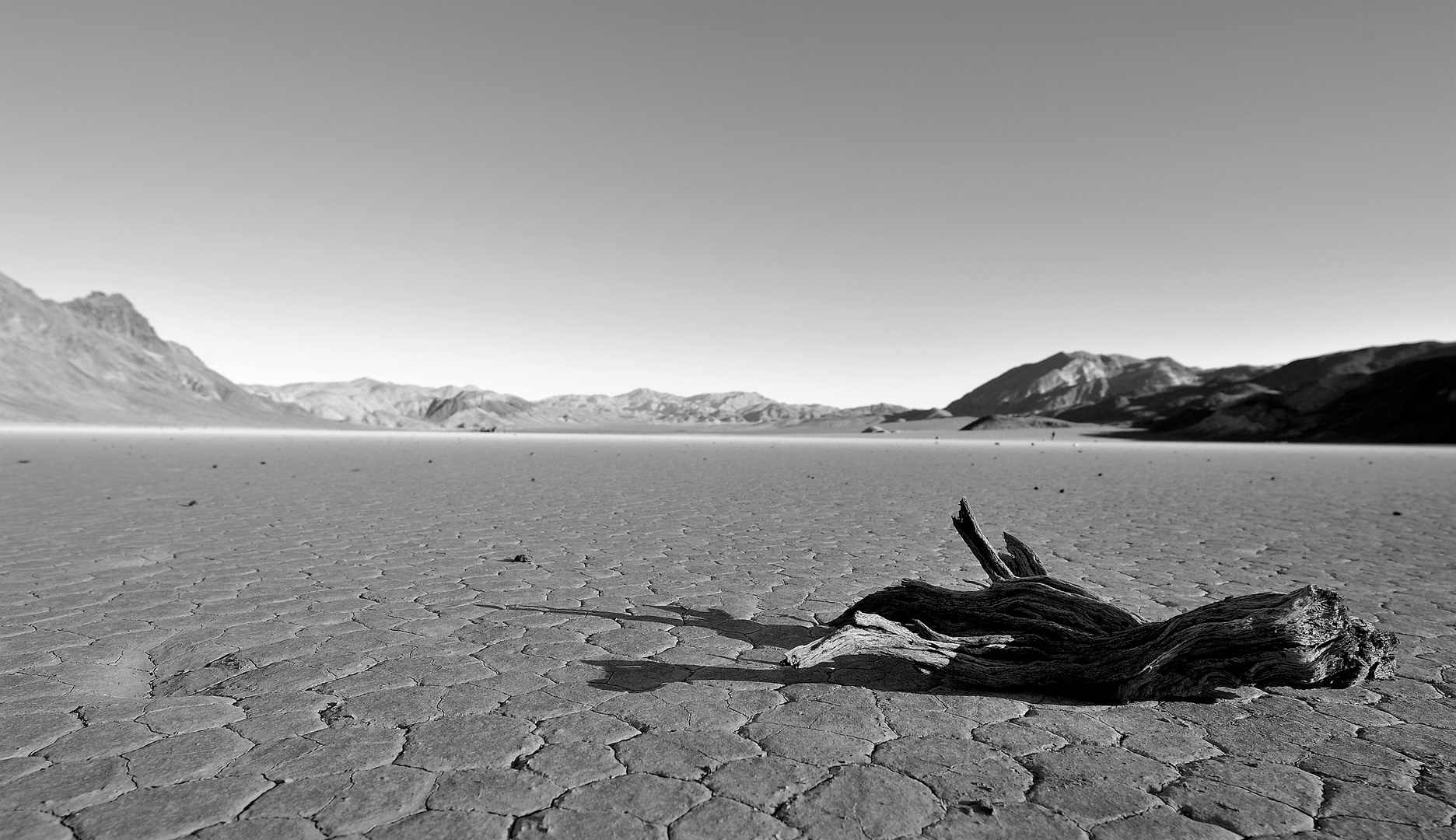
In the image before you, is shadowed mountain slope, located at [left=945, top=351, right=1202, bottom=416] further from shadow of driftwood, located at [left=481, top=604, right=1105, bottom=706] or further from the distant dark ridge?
shadow of driftwood, located at [left=481, top=604, right=1105, bottom=706]

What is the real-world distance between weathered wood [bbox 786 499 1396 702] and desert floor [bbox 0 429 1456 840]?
152 mm

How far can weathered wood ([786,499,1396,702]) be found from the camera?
380 centimetres

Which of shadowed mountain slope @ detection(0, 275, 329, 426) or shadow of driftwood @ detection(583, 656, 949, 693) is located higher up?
shadowed mountain slope @ detection(0, 275, 329, 426)

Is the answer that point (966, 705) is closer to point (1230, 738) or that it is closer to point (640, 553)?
point (1230, 738)

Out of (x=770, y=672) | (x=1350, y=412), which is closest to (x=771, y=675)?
(x=770, y=672)

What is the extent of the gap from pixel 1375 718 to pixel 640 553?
21.0 feet

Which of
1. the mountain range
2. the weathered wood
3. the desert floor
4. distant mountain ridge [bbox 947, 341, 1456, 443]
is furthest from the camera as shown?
the mountain range

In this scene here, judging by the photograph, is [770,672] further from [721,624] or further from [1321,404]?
[1321,404]

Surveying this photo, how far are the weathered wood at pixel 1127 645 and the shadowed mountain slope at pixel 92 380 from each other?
3603 inches

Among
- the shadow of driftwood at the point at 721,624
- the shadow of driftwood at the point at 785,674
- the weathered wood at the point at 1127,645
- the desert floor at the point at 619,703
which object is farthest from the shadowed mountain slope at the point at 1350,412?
the shadow of driftwood at the point at 785,674

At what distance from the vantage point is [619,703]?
151 inches

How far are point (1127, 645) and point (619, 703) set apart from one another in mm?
2748

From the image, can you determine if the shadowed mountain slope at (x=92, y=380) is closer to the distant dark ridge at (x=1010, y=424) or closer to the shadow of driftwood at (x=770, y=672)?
the shadow of driftwood at (x=770, y=672)

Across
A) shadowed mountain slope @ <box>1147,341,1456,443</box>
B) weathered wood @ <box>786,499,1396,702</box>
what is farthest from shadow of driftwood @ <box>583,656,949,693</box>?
shadowed mountain slope @ <box>1147,341,1456,443</box>
